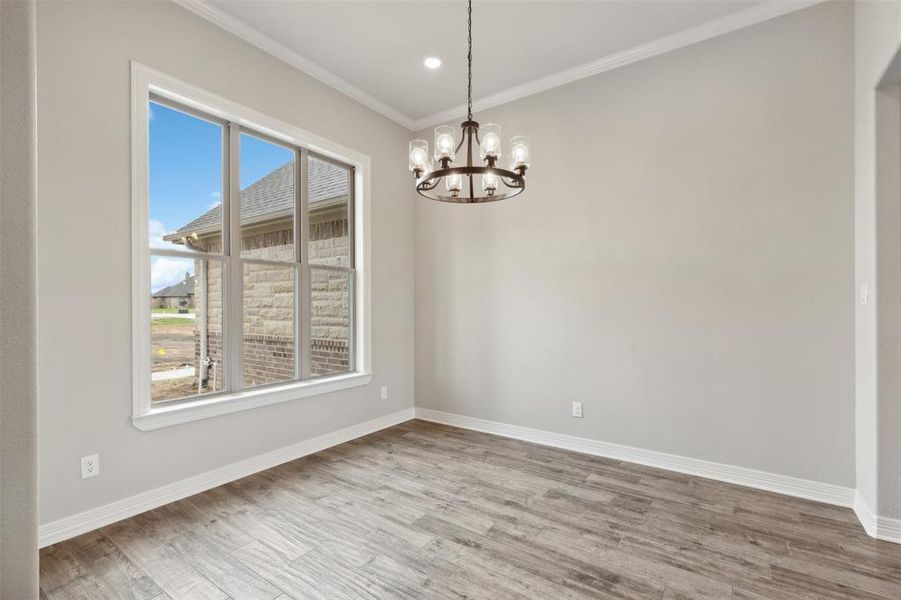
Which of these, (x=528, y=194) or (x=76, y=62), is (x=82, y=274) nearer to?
(x=76, y=62)

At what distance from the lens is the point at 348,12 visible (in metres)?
2.88

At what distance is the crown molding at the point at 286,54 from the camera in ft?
9.21

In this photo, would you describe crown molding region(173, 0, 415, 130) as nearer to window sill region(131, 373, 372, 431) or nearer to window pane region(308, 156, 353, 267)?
window pane region(308, 156, 353, 267)

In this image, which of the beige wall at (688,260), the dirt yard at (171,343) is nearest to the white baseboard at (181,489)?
the dirt yard at (171,343)

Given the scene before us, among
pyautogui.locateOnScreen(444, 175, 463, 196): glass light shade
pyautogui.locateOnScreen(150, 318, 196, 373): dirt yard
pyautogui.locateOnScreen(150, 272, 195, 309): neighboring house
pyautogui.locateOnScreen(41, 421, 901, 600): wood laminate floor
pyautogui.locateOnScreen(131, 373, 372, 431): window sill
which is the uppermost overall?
pyautogui.locateOnScreen(444, 175, 463, 196): glass light shade

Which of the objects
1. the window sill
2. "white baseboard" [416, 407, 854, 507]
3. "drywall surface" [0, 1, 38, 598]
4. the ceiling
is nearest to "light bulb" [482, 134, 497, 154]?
the ceiling

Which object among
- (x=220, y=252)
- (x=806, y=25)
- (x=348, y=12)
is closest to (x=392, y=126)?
(x=348, y=12)

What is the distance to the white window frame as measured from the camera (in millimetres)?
2512

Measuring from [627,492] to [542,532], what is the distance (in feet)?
2.74

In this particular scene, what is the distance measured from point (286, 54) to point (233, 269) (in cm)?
172

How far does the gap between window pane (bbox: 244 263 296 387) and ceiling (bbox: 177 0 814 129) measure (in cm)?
170

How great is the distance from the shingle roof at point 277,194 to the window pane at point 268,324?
40 cm

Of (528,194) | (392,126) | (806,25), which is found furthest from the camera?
(392,126)

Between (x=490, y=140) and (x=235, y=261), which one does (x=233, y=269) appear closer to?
(x=235, y=261)
